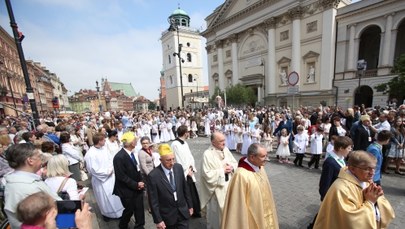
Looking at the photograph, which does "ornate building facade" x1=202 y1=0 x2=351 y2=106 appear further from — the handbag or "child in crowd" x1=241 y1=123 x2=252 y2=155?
the handbag

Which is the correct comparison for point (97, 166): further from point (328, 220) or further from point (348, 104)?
point (348, 104)

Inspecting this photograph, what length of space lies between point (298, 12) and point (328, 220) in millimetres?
29502

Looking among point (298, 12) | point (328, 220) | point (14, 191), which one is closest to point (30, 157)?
point (14, 191)

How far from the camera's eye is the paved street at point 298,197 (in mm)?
4059

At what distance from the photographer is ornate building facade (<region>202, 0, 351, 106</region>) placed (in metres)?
24.0

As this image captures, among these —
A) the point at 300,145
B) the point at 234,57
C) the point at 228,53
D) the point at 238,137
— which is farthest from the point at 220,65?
the point at 300,145

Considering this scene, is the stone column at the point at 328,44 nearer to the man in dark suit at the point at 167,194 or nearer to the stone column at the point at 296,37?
the stone column at the point at 296,37

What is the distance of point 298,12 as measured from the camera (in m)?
25.3

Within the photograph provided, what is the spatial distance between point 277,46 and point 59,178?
102ft

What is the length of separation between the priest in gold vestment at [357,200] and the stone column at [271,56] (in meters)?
29.2

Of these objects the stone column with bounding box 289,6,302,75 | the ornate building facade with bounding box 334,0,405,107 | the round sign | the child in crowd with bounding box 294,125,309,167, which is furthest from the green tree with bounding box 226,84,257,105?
the child in crowd with bounding box 294,125,309,167

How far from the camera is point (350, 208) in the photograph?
2.05m

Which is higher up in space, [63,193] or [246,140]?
[63,193]

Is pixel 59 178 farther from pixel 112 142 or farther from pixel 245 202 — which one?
pixel 112 142
